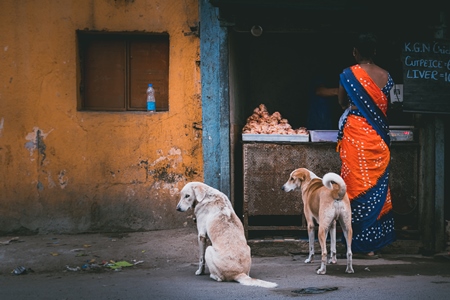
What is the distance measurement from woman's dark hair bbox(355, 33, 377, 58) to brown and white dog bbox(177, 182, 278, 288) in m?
2.20

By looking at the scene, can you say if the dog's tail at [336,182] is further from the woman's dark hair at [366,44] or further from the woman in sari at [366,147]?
the woman's dark hair at [366,44]

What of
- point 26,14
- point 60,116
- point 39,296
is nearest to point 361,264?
point 39,296

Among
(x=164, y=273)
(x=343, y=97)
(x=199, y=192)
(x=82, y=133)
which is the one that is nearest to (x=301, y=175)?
(x=343, y=97)

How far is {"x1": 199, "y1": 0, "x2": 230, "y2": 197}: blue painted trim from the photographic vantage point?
671cm

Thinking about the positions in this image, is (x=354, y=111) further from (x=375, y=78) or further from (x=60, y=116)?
(x=60, y=116)

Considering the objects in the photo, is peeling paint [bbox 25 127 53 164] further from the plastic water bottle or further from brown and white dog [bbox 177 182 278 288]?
brown and white dog [bbox 177 182 278 288]

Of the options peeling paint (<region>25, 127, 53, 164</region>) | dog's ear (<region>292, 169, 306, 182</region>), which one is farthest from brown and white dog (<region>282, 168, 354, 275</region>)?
peeling paint (<region>25, 127, 53, 164</region>)

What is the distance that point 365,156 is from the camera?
19.2 ft

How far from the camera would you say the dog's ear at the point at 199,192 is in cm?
537

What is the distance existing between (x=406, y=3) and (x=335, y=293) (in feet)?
11.7

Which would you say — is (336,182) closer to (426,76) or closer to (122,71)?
(426,76)

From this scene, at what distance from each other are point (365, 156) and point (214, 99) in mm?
2018

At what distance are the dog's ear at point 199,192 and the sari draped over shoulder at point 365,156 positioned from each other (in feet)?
5.25

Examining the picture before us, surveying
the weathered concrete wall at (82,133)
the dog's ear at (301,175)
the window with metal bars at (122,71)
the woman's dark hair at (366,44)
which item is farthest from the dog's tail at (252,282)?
the window with metal bars at (122,71)
